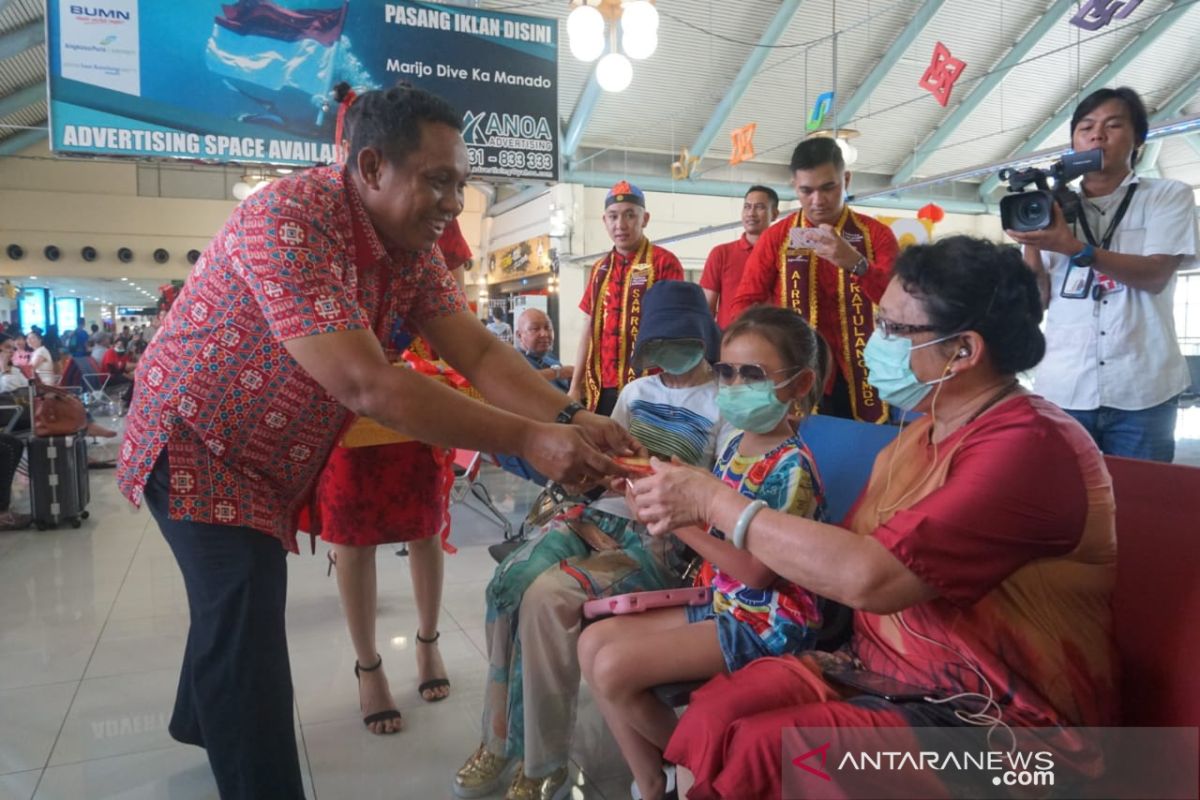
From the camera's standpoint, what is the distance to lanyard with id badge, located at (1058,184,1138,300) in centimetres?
220

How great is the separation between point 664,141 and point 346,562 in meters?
11.9

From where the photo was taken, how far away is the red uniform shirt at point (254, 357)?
1.40m

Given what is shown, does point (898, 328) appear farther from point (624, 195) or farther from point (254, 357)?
point (624, 195)

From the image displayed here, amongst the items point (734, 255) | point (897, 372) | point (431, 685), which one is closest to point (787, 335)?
point (897, 372)

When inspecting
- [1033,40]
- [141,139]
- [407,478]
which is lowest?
[407,478]

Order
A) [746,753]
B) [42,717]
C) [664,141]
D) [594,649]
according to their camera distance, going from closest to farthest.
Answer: [746,753] → [594,649] → [42,717] → [664,141]

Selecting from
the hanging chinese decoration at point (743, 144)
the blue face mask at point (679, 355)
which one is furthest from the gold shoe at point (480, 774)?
the hanging chinese decoration at point (743, 144)

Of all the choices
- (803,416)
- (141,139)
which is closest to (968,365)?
(803,416)

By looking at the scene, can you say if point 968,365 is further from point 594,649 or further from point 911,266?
point 594,649

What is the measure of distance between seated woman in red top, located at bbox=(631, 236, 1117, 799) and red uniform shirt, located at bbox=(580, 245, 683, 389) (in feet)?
8.12

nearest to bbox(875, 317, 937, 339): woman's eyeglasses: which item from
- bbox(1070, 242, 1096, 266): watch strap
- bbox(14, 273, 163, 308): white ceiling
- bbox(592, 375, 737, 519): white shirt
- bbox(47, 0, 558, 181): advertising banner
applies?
bbox(592, 375, 737, 519): white shirt

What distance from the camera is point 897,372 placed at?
132 cm

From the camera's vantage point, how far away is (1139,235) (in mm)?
2180

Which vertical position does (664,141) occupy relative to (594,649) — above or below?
above
